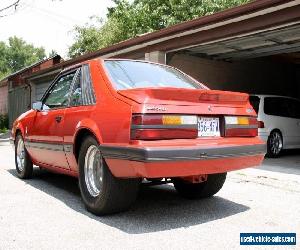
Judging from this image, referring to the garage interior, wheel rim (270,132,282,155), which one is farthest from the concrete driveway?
the garage interior

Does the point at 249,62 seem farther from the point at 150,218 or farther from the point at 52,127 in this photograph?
the point at 150,218

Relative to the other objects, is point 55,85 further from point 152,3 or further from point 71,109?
point 152,3

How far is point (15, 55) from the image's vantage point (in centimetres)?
10181

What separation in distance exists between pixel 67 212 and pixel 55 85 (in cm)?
206

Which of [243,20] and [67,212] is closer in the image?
[67,212]

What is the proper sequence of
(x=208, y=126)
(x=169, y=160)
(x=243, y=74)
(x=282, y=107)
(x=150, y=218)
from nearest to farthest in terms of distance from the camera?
(x=169, y=160) < (x=208, y=126) < (x=150, y=218) < (x=282, y=107) < (x=243, y=74)

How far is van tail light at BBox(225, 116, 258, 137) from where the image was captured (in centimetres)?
430

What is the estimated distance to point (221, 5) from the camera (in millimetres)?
27016

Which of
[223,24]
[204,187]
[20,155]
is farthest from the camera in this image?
[223,24]

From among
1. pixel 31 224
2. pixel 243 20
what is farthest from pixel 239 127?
pixel 243 20

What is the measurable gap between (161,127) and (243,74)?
11.0 meters

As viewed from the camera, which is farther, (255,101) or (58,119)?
(255,101)

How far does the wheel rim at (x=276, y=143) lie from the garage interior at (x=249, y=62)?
7.84 feet

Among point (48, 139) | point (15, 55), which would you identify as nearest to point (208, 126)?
point (48, 139)
